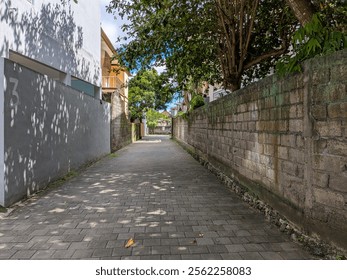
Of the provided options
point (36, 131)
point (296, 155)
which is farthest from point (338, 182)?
point (36, 131)

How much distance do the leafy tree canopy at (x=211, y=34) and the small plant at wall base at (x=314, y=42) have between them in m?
3.75

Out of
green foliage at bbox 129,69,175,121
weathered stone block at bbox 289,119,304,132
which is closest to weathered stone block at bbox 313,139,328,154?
weathered stone block at bbox 289,119,304,132

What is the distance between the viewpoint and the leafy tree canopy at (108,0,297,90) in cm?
744

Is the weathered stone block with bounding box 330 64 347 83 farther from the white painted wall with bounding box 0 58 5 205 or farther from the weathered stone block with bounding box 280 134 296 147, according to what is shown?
the white painted wall with bounding box 0 58 5 205

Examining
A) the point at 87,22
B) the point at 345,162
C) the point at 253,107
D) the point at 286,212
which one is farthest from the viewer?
the point at 87,22

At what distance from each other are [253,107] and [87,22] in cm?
882

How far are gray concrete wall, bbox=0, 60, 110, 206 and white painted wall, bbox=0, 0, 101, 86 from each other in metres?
1.41

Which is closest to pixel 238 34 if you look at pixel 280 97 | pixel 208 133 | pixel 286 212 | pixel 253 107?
pixel 208 133

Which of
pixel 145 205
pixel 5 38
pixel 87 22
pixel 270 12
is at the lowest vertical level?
pixel 145 205

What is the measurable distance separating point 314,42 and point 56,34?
7.99 metres

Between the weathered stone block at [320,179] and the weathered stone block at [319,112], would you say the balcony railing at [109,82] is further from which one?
the weathered stone block at [320,179]

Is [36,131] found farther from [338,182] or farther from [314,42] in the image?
[338,182]

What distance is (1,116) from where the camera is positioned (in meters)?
4.47

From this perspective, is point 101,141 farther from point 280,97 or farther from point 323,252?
point 323,252
